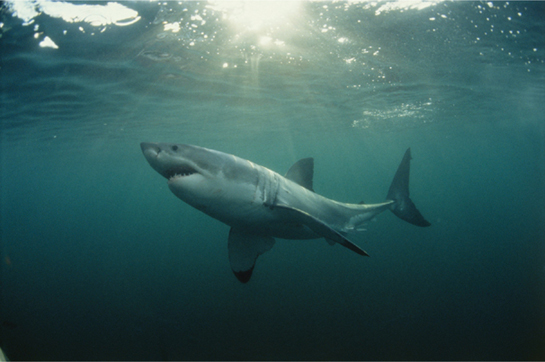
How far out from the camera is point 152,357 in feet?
25.3

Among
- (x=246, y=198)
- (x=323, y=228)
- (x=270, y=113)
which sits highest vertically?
(x=246, y=198)

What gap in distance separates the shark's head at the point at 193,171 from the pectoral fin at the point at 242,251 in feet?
5.12

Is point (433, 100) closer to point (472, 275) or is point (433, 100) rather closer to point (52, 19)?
point (472, 275)

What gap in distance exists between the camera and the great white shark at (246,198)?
10.7 ft

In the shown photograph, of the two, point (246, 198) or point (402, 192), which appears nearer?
point (246, 198)

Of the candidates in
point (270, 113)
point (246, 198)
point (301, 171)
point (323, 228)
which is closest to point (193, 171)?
point (246, 198)

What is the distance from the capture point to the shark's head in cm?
321

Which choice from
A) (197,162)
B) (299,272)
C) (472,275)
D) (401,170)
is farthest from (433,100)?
(197,162)

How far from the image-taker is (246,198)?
375cm

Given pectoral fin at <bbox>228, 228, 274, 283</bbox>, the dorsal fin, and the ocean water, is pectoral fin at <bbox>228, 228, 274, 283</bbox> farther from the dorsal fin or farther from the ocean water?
the ocean water

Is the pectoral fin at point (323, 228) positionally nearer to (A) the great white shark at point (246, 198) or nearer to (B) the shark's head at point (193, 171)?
(A) the great white shark at point (246, 198)

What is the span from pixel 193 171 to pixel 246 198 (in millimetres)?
852

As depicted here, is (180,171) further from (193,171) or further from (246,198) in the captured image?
(246,198)

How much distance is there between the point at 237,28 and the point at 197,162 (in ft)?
22.2
